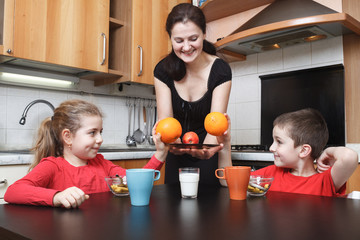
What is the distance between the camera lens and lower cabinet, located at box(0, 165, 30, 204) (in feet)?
5.57

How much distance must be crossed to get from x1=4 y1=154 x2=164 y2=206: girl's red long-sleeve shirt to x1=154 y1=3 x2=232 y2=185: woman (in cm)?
32

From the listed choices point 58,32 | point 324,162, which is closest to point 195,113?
point 324,162

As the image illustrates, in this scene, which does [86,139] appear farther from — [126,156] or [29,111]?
[29,111]

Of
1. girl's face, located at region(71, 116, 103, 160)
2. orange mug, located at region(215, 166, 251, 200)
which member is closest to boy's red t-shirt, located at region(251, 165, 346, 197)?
orange mug, located at region(215, 166, 251, 200)

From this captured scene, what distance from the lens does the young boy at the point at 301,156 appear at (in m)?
1.17

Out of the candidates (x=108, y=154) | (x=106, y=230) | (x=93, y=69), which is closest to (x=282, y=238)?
(x=106, y=230)

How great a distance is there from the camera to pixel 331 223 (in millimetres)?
609

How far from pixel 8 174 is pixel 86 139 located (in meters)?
0.69

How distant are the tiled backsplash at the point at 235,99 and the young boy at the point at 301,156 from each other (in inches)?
53.7

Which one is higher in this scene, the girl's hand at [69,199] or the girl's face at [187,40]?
the girl's face at [187,40]

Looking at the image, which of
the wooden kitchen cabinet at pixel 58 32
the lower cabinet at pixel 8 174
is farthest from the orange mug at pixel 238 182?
the wooden kitchen cabinet at pixel 58 32

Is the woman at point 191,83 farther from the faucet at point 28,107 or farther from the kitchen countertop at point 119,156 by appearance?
the faucet at point 28,107

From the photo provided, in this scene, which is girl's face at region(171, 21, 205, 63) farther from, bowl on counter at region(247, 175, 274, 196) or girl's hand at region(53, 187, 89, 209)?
girl's hand at region(53, 187, 89, 209)

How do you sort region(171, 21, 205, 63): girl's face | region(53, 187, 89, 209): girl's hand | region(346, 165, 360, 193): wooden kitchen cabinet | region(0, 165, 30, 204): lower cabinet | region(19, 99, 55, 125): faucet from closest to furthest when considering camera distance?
region(53, 187, 89, 209): girl's hand, region(171, 21, 205, 63): girl's face, region(0, 165, 30, 204): lower cabinet, region(346, 165, 360, 193): wooden kitchen cabinet, region(19, 99, 55, 125): faucet
